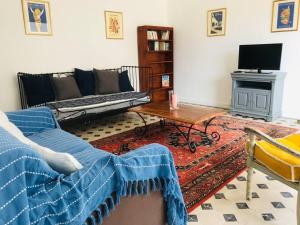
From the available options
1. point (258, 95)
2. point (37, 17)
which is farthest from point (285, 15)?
point (37, 17)

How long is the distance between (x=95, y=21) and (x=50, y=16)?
0.88 m

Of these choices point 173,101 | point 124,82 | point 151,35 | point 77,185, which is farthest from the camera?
point 151,35

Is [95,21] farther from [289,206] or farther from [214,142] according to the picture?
[289,206]

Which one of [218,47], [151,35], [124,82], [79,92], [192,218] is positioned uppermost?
[151,35]

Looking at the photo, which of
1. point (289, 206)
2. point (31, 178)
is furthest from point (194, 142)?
point (31, 178)

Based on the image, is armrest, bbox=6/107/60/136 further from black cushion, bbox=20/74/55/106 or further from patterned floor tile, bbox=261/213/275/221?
patterned floor tile, bbox=261/213/275/221

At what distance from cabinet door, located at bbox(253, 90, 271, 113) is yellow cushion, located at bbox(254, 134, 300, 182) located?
2.36m

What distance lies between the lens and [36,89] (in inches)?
151

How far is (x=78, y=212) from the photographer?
42.6 inches

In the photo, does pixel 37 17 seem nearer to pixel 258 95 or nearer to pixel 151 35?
pixel 151 35

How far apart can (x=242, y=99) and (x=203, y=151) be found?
6.62ft

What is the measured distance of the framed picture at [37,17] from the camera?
3887 millimetres

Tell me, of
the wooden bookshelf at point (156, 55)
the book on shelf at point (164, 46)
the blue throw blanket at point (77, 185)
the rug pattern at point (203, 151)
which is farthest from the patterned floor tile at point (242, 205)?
the book on shelf at point (164, 46)

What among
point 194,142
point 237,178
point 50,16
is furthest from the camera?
point 50,16
